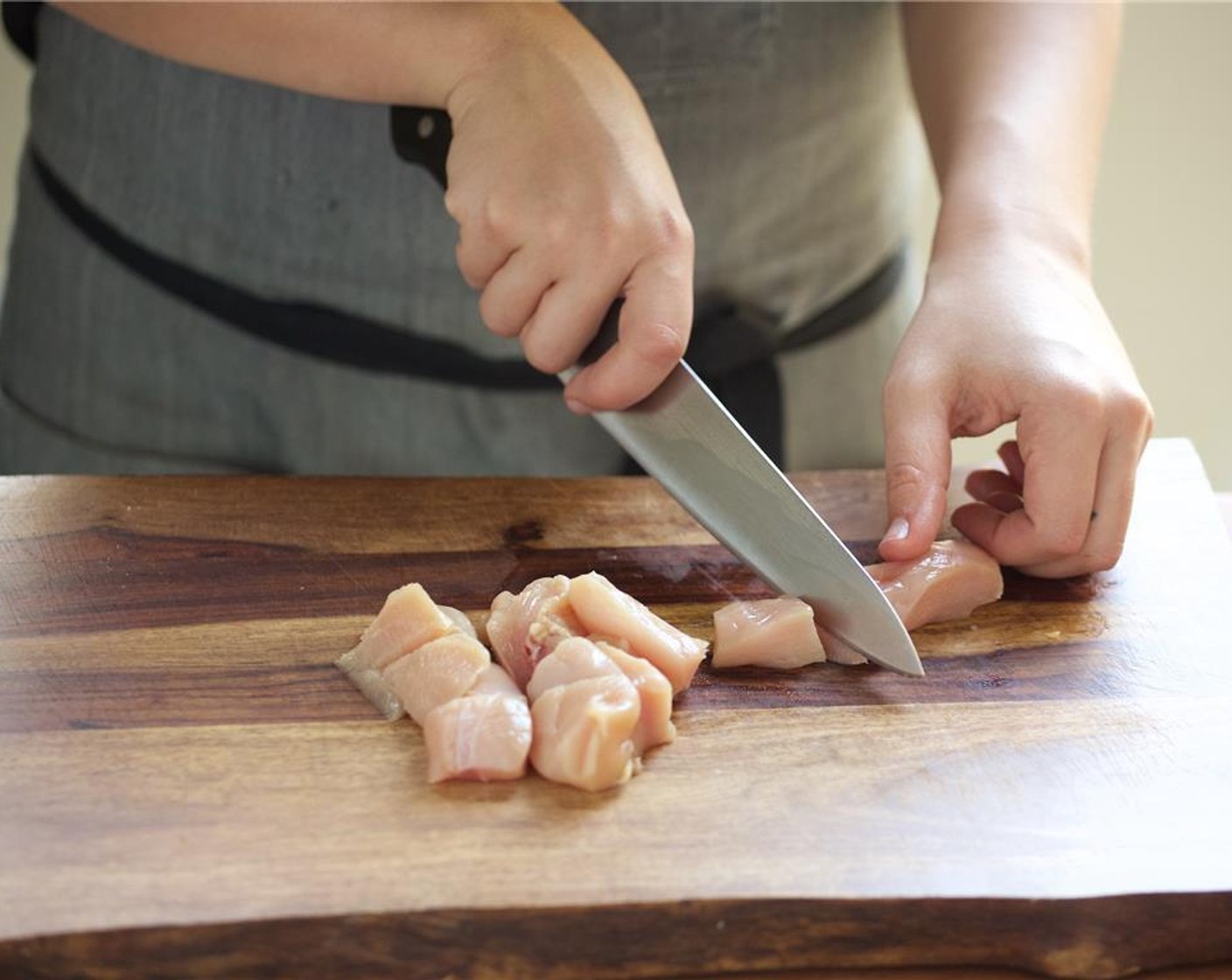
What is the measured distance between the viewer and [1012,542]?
1817mm

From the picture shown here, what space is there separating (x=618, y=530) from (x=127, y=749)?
0.71 metres

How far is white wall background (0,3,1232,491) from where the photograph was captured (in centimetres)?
375

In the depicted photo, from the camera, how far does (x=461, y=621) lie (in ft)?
5.45

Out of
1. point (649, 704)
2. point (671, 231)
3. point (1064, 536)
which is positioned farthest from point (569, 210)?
point (1064, 536)

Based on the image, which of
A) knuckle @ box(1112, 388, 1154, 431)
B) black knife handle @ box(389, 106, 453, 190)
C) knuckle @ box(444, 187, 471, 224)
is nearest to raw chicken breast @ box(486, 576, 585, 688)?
knuckle @ box(444, 187, 471, 224)

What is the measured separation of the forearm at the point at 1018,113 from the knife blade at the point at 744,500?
18.4 inches

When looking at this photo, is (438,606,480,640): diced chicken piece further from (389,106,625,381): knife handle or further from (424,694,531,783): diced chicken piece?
(389,106,625,381): knife handle

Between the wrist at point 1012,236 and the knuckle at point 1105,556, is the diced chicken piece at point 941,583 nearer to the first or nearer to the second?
the knuckle at point 1105,556

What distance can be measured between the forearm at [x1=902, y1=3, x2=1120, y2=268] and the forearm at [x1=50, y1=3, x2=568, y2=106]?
0.62 metres

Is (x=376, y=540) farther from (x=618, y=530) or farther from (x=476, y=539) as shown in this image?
(x=618, y=530)

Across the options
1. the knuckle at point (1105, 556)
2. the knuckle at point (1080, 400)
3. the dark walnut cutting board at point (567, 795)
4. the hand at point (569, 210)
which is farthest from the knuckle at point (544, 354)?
the knuckle at point (1105, 556)

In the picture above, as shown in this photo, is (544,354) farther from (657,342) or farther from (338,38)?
(338,38)

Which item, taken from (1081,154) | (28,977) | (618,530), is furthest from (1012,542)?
(28,977)

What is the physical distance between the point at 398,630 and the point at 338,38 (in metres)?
0.77
